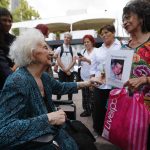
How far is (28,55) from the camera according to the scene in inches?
95.7

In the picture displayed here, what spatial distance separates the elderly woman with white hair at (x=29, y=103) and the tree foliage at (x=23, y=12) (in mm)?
39197

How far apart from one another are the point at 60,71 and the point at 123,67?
443cm

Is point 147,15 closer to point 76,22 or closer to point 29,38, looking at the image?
point 29,38

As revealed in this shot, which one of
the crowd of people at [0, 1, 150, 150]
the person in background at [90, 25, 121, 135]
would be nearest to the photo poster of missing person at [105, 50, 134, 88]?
the crowd of people at [0, 1, 150, 150]

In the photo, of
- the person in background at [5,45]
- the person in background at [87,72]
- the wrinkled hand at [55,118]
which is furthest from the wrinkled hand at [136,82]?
the person in background at [87,72]

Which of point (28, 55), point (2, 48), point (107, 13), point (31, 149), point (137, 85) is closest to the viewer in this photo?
point (31, 149)

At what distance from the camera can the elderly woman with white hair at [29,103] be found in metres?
2.07

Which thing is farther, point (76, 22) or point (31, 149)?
point (76, 22)

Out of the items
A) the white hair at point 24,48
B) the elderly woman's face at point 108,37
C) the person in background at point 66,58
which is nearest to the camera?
the white hair at point 24,48

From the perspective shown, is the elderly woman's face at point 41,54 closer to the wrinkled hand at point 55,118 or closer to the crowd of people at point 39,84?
the crowd of people at point 39,84

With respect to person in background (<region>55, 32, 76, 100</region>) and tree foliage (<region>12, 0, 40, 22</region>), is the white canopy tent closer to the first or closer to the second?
tree foliage (<region>12, 0, 40, 22</region>)

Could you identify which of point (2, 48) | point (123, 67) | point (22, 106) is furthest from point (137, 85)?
point (2, 48)

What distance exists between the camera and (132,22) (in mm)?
2486

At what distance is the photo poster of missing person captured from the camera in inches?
91.7
